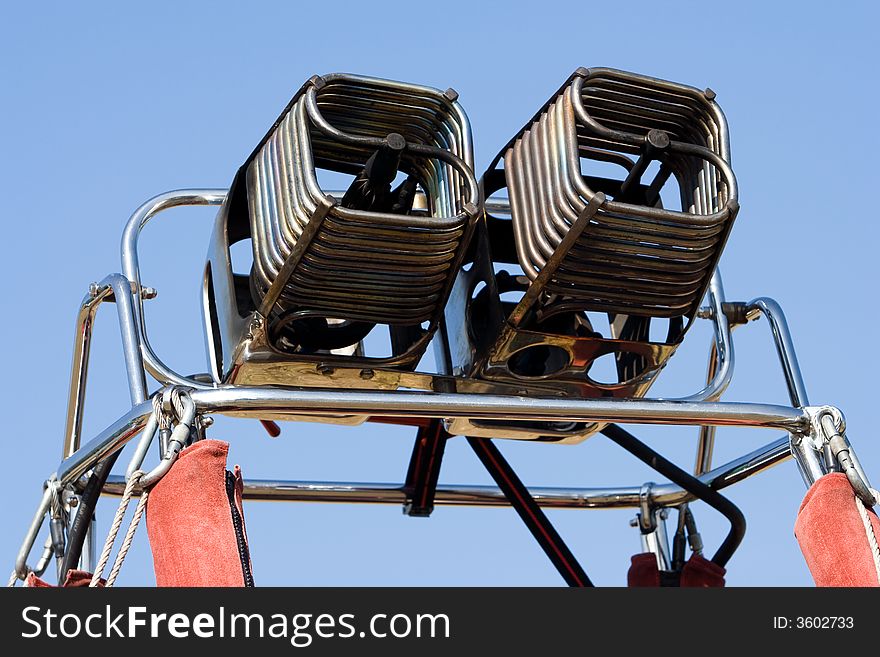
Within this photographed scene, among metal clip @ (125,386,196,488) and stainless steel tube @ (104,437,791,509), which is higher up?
stainless steel tube @ (104,437,791,509)

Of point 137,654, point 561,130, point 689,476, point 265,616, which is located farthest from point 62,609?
point 689,476

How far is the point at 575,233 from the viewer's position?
3041mm

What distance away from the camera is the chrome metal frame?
284 centimetres

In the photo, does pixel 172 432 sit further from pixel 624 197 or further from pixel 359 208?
pixel 624 197

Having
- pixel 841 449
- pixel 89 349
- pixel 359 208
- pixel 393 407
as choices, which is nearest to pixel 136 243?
pixel 89 349

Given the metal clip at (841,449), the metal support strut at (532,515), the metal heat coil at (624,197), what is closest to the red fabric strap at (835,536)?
the metal clip at (841,449)

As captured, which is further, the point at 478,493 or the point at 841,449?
the point at 478,493

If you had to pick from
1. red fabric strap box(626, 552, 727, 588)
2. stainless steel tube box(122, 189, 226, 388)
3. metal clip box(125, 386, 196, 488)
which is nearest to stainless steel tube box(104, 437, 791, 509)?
red fabric strap box(626, 552, 727, 588)

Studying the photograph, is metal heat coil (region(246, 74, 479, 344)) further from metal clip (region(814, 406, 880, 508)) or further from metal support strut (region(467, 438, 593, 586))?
metal support strut (region(467, 438, 593, 586))

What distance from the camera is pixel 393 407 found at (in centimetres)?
287

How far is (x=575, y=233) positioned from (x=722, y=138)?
0.51m

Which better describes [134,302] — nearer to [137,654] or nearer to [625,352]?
[625,352]

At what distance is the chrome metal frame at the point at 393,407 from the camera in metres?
2.84

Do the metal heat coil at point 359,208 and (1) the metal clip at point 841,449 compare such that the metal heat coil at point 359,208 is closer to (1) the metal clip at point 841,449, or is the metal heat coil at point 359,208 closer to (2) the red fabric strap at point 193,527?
(2) the red fabric strap at point 193,527
